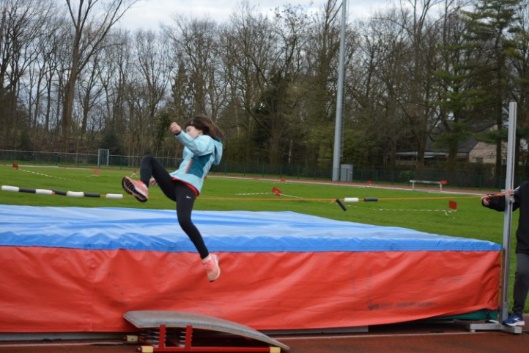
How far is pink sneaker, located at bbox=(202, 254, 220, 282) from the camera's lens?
6.03 metres

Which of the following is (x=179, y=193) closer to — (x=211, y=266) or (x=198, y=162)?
(x=198, y=162)

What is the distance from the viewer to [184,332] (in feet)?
20.0

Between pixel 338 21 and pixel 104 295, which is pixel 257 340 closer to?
pixel 104 295

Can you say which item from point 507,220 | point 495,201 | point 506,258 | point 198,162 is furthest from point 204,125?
point 506,258

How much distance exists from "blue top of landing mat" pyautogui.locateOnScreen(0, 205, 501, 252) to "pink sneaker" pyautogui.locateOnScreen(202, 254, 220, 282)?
1.39 ft

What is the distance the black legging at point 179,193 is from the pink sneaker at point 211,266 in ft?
0.15

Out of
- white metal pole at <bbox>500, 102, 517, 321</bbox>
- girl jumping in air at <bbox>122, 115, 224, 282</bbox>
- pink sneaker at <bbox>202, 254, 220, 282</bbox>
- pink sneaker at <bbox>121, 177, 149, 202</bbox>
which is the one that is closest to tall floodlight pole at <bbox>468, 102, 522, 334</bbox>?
white metal pole at <bbox>500, 102, 517, 321</bbox>

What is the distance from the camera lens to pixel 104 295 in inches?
241

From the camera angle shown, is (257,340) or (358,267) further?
(358,267)

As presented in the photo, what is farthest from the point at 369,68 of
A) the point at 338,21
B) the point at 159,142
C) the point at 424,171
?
the point at 159,142

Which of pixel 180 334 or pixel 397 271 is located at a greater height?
pixel 397 271

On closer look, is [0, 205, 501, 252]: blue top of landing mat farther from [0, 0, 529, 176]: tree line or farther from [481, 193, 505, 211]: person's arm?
[0, 0, 529, 176]: tree line

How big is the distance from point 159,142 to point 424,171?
21833 millimetres

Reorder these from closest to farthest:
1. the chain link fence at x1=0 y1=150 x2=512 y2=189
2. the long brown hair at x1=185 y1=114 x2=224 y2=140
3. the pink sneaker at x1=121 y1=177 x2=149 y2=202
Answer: the pink sneaker at x1=121 y1=177 x2=149 y2=202 → the long brown hair at x1=185 y1=114 x2=224 y2=140 → the chain link fence at x1=0 y1=150 x2=512 y2=189
